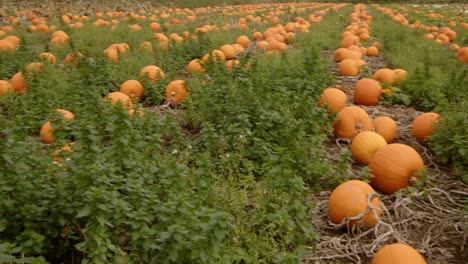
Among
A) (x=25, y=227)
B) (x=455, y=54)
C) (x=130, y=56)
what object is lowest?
(x=455, y=54)

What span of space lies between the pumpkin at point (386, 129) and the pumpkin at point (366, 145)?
389 millimetres

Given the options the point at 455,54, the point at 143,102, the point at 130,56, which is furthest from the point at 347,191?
the point at 455,54

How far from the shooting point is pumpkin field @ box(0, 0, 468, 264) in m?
3.16

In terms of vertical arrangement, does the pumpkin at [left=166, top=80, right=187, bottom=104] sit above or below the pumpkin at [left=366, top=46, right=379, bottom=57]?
above

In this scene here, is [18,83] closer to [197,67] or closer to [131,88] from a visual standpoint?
[131,88]

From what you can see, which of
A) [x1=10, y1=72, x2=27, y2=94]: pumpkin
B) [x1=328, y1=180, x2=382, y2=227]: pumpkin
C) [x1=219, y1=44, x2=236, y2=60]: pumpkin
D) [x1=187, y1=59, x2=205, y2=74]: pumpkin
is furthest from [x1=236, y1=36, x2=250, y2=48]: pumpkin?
[x1=328, y1=180, x2=382, y2=227]: pumpkin

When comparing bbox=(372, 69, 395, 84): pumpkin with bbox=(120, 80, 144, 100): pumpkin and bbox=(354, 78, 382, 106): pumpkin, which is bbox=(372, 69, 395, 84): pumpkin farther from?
bbox=(120, 80, 144, 100): pumpkin

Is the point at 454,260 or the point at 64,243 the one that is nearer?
the point at 64,243

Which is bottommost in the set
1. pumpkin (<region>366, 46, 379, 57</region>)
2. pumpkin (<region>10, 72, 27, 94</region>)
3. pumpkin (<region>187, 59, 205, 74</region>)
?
pumpkin (<region>366, 46, 379, 57</region>)

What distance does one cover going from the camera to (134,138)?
159 inches

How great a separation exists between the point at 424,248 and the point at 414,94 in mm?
3661

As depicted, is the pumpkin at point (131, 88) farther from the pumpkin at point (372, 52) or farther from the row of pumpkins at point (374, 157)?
the pumpkin at point (372, 52)

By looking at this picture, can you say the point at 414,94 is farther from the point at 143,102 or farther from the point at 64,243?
the point at 64,243

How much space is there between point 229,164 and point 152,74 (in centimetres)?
330
